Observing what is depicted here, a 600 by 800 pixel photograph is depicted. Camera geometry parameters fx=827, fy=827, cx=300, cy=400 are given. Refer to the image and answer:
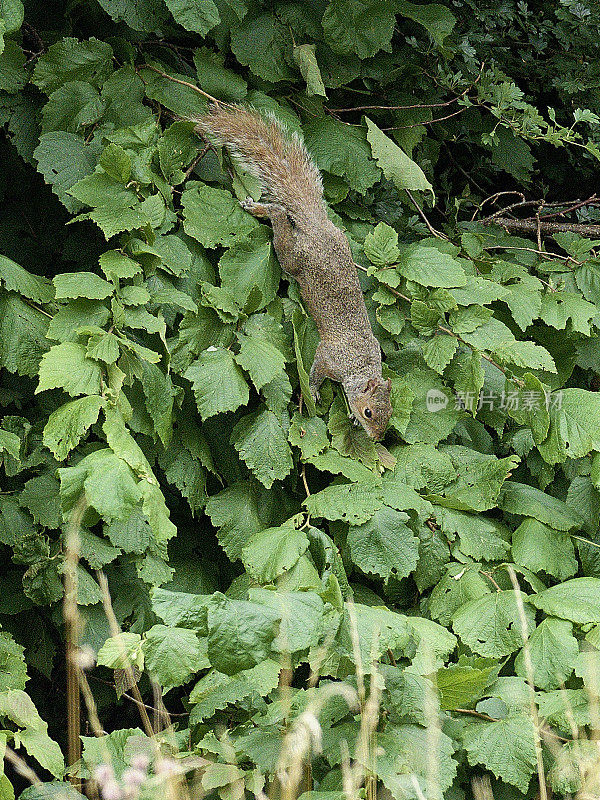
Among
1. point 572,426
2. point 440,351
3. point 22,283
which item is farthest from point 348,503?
point 22,283

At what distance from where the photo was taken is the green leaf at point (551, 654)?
1591mm


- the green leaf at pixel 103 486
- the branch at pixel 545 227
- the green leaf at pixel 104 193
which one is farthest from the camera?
the branch at pixel 545 227

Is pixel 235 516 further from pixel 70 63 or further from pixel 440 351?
pixel 70 63

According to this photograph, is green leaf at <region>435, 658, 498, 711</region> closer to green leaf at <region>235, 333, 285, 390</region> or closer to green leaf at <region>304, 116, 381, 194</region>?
green leaf at <region>235, 333, 285, 390</region>

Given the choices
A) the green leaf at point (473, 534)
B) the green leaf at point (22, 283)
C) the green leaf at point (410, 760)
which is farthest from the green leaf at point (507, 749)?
the green leaf at point (22, 283)

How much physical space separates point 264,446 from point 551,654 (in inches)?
29.6

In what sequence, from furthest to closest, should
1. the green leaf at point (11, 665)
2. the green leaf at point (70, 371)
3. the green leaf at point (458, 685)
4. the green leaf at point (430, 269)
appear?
the green leaf at point (430, 269), the green leaf at point (11, 665), the green leaf at point (70, 371), the green leaf at point (458, 685)

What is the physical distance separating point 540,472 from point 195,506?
0.95 meters

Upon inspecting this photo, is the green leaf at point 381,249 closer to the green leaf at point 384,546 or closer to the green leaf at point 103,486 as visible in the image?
A: the green leaf at point 384,546

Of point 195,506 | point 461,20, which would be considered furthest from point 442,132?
point 195,506

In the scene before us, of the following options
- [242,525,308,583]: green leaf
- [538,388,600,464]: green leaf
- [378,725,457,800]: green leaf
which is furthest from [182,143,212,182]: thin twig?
[378,725,457,800]: green leaf

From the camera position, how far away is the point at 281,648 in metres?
1.12

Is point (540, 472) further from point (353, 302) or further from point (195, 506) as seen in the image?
point (195, 506)

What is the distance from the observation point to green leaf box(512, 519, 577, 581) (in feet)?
6.38
